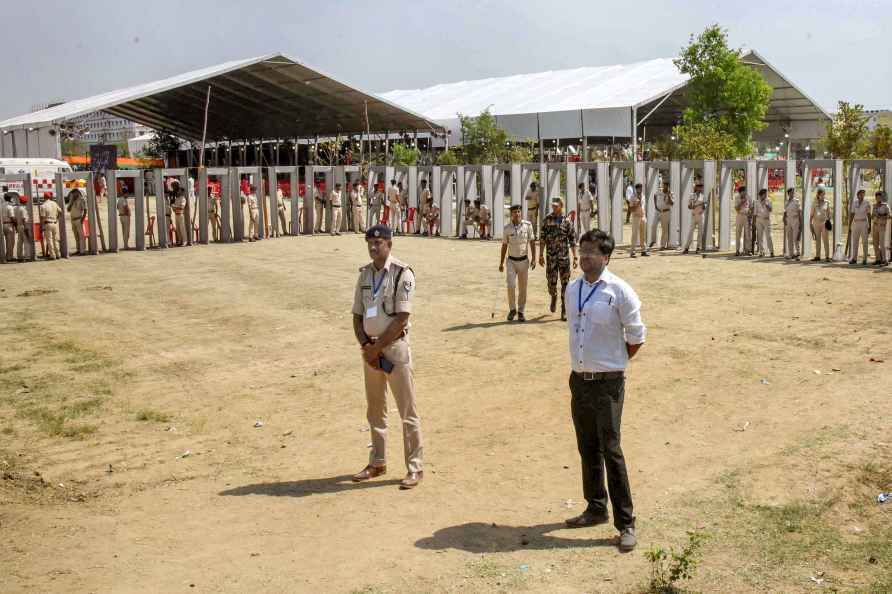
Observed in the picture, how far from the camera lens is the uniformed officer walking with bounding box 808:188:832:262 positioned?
828 inches

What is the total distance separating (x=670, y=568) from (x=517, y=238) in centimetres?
868

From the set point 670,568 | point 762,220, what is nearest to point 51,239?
point 762,220

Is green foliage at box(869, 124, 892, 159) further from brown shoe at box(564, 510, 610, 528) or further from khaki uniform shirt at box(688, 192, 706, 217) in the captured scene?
brown shoe at box(564, 510, 610, 528)

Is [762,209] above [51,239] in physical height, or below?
above

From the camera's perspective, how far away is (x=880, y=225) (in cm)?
1995

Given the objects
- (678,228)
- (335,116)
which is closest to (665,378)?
(678,228)

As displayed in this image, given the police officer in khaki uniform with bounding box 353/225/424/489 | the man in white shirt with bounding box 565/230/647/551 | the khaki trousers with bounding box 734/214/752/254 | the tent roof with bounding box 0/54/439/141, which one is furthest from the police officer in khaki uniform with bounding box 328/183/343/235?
the man in white shirt with bounding box 565/230/647/551

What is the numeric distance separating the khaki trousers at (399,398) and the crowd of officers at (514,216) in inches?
262

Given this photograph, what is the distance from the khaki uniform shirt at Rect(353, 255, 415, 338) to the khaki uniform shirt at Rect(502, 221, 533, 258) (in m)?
6.66

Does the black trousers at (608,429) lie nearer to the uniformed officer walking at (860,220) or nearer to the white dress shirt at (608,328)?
Answer: the white dress shirt at (608,328)

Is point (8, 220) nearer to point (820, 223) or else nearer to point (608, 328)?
point (820, 223)

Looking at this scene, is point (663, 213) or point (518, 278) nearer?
point (518, 278)

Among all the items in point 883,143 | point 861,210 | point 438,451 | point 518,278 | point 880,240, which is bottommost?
point 438,451

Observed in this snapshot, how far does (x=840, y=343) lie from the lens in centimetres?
1250
